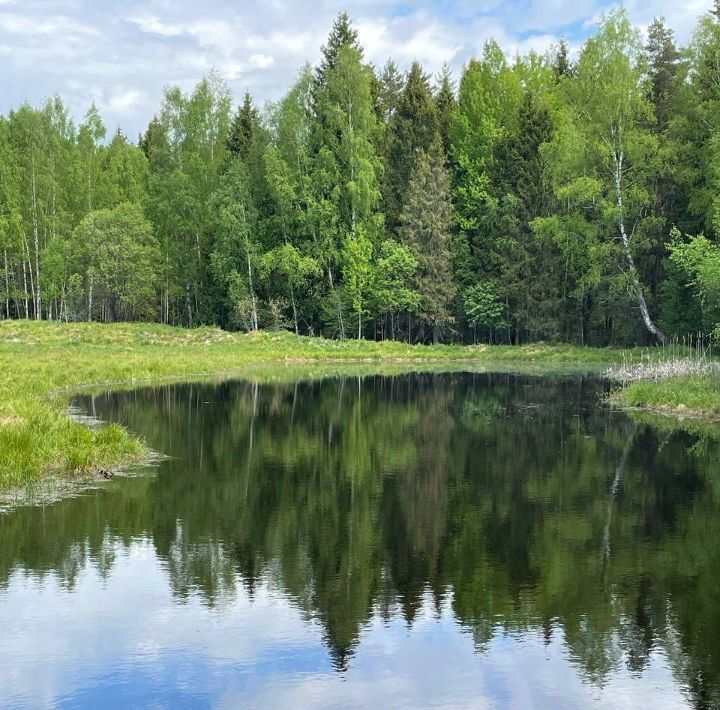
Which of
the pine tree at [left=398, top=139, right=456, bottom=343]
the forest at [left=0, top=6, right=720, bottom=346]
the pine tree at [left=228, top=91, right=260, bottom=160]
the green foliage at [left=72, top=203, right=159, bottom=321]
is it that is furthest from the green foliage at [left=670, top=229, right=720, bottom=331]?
the green foliage at [left=72, top=203, right=159, bottom=321]

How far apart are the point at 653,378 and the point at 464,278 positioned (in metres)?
33.3

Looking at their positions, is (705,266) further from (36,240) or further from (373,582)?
(36,240)

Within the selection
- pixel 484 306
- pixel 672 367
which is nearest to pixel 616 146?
pixel 484 306

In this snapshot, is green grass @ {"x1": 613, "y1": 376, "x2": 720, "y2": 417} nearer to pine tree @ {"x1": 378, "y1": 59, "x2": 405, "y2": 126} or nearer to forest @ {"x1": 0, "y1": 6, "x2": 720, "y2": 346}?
forest @ {"x1": 0, "y1": 6, "x2": 720, "y2": 346}

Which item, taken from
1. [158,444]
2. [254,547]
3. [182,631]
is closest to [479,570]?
[254,547]

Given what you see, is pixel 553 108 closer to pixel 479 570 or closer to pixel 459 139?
pixel 459 139

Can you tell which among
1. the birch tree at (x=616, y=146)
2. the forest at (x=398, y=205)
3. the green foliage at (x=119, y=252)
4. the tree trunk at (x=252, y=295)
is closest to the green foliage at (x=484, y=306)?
the forest at (x=398, y=205)

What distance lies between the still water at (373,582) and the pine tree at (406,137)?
168 feet

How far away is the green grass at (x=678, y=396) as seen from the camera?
31547 mm

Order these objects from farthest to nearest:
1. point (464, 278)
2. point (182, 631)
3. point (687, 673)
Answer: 1. point (464, 278)
2. point (182, 631)
3. point (687, 673)

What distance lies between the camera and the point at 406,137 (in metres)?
73.3

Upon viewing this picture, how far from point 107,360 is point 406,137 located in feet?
119

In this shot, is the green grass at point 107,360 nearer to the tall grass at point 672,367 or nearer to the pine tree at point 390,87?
the tall grass at point 672,367

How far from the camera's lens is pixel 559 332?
6662 centimetres
